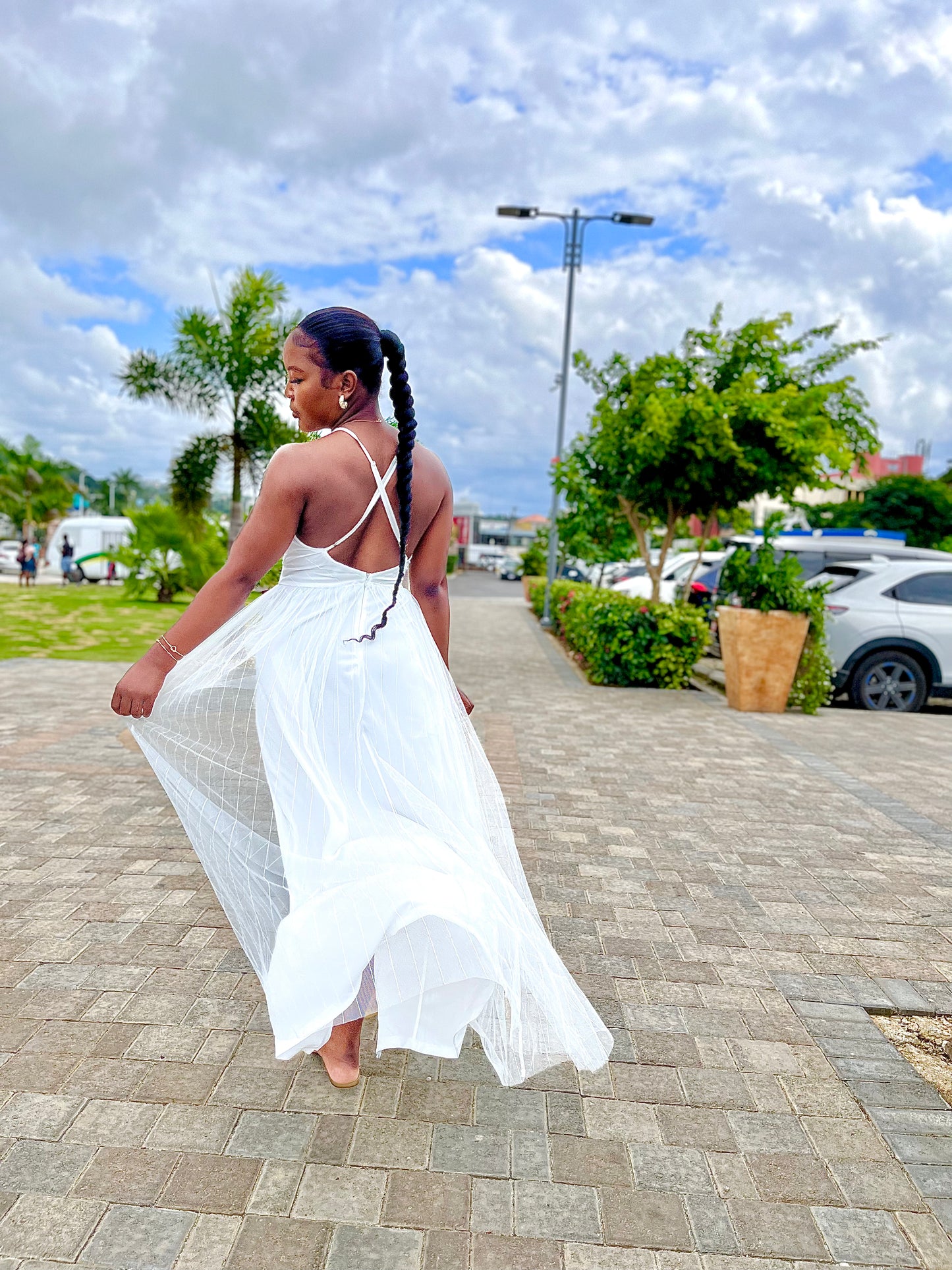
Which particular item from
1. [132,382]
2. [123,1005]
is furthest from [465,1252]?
[132,382]

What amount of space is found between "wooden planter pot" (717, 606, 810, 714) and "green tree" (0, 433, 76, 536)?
51.1m

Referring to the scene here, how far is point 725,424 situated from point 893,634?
269 centimetres

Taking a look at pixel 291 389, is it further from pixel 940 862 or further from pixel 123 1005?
pixel 940 862

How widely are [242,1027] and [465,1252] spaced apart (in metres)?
1.12

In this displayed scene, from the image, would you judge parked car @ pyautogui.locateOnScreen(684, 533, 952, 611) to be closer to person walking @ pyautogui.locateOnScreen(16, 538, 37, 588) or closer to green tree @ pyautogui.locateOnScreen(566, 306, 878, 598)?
green tree @ pyautogui.locateOnScreen(566, 306, 878, 598)

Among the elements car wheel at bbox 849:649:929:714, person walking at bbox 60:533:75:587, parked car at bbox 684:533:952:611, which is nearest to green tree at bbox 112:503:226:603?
person walking at bbox 60:533:75:587

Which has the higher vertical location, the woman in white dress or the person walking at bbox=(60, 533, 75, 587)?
the woman in white dress

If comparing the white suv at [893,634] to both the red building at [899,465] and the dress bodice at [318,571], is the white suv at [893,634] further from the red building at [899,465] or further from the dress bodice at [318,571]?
the red building at [899,465]

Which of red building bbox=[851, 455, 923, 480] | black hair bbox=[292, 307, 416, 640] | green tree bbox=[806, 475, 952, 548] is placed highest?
red building bbox=[851, 455, 923, 480]

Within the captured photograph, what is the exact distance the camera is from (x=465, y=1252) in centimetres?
201

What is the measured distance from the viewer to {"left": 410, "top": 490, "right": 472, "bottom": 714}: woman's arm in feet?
9.08

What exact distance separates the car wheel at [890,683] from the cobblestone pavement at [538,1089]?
16.5 feet

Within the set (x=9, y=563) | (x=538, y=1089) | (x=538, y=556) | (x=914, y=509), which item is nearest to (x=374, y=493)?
(x=538, y=1089)

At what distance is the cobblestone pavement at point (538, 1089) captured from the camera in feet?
6.79
